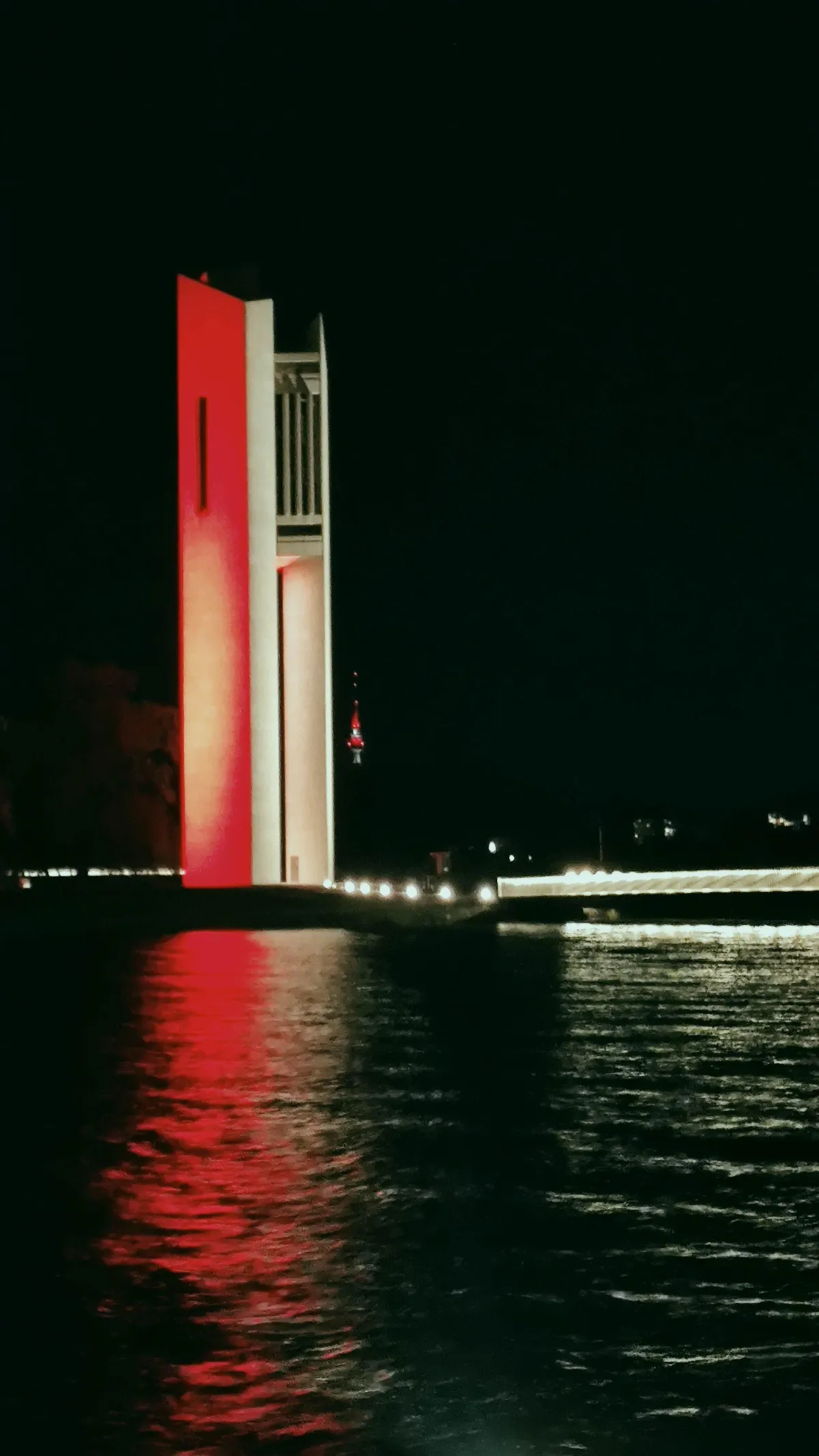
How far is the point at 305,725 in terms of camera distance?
37.7m

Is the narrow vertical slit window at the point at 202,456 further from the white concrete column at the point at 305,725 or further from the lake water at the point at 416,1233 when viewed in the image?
the lake water at the point at 416,1233

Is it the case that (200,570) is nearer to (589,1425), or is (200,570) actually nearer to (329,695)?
(329,695)

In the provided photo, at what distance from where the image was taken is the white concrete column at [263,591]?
3456 centimetres

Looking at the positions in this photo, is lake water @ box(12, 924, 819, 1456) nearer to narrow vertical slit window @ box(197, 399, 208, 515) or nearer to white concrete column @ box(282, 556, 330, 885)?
narrow vertical slit window @ box(197, 399, 208, 515)

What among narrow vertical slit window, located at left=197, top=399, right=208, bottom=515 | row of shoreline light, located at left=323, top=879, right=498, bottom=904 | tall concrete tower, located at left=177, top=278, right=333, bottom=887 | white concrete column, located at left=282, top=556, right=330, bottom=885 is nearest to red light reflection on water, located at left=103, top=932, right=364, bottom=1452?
row of shoreline light, located at left=323, top=879, right=498, bottom=904

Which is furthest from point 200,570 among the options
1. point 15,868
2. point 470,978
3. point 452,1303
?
point 452,1303

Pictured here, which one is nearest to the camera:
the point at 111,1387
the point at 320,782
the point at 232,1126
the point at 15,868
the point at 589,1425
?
the point at 589,1425

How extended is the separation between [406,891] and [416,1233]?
27035 millimetres

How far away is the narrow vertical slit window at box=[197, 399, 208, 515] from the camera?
114 feet

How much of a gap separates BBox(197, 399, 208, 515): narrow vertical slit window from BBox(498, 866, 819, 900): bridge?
11257mm

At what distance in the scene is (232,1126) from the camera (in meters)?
7.66

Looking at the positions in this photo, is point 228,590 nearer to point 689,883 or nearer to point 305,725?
point 305,725

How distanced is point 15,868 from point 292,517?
1209 centimetres

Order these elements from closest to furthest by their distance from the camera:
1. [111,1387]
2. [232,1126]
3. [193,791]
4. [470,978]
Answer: [111,1387]
[232,1126]
[470,978]
[193,791]
